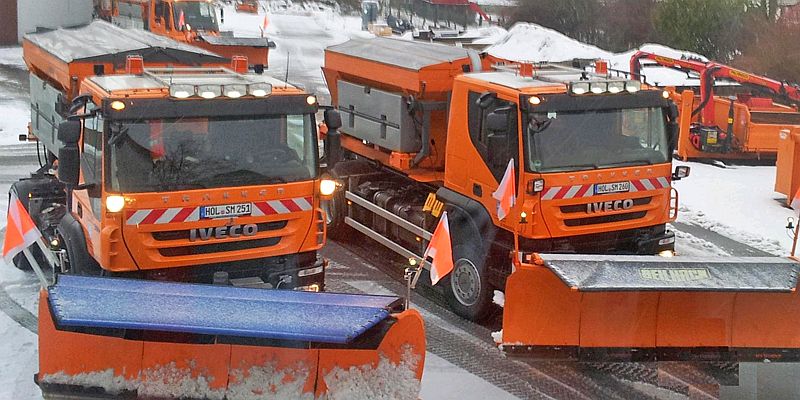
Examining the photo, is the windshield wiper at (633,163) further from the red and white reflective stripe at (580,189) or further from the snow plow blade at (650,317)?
the snow plow blade at (650,317)

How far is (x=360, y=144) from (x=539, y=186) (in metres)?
3.97

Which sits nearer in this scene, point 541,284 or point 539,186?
point 541,284

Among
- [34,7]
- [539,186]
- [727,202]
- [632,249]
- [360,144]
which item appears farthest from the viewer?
[34,7]

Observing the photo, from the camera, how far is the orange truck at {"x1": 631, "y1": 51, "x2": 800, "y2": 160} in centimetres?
1839

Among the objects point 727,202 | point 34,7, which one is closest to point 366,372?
point 727,202

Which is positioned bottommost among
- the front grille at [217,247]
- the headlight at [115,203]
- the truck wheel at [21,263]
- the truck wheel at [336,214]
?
the truck wheel at [21,263]

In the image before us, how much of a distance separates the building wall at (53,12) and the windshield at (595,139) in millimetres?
31561

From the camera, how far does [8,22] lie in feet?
125

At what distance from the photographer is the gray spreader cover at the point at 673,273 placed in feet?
24.2

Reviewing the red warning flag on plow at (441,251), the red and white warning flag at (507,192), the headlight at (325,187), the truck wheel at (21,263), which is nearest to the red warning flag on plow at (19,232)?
the headlight at (325,187)

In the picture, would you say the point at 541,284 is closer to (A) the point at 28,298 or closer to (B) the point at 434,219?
(B) the point at 434,219

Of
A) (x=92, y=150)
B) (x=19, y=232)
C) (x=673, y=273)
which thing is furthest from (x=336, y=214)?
(x=673, y=273)

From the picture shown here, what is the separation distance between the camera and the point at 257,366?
6.29m

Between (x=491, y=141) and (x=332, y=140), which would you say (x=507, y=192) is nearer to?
(x=491, y=141)
